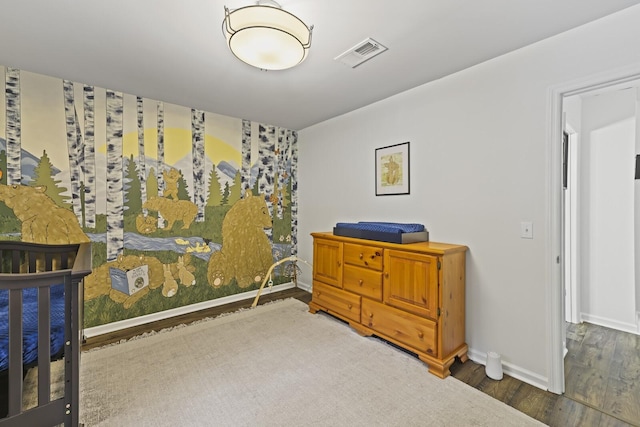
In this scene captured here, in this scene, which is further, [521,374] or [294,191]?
[294,191]

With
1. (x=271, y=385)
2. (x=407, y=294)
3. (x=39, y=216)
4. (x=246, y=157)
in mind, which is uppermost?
(x=246, y=157)

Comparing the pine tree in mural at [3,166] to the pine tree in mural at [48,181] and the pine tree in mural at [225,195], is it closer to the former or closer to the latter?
the pine tree in mural at [48,181]

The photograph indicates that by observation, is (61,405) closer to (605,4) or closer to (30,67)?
(30,67)

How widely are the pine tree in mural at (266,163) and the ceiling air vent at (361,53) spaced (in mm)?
1882

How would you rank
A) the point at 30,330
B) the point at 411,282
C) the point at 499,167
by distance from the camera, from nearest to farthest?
the point at 30,330, the point at 499,167, the point at 411,282

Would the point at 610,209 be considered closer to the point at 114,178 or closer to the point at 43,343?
the point at 43,343

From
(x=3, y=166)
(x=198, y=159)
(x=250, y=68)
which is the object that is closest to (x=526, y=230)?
(x=250, y=68)

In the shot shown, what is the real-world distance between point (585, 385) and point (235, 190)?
359 cm

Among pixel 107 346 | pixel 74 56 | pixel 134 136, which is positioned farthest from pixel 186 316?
pixel 74 56

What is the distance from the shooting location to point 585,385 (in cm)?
187

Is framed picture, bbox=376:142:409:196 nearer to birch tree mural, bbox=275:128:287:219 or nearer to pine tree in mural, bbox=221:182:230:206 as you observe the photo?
birch tree mural, bbox=275:128:287:219

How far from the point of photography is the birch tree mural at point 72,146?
2.53 metres

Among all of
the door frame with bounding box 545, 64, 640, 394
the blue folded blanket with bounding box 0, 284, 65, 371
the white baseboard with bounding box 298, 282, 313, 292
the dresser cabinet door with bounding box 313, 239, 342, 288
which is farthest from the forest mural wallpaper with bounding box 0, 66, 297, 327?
the door frame with bounding box 545, 64, 640, 394

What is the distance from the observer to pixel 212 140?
3.35 metres
